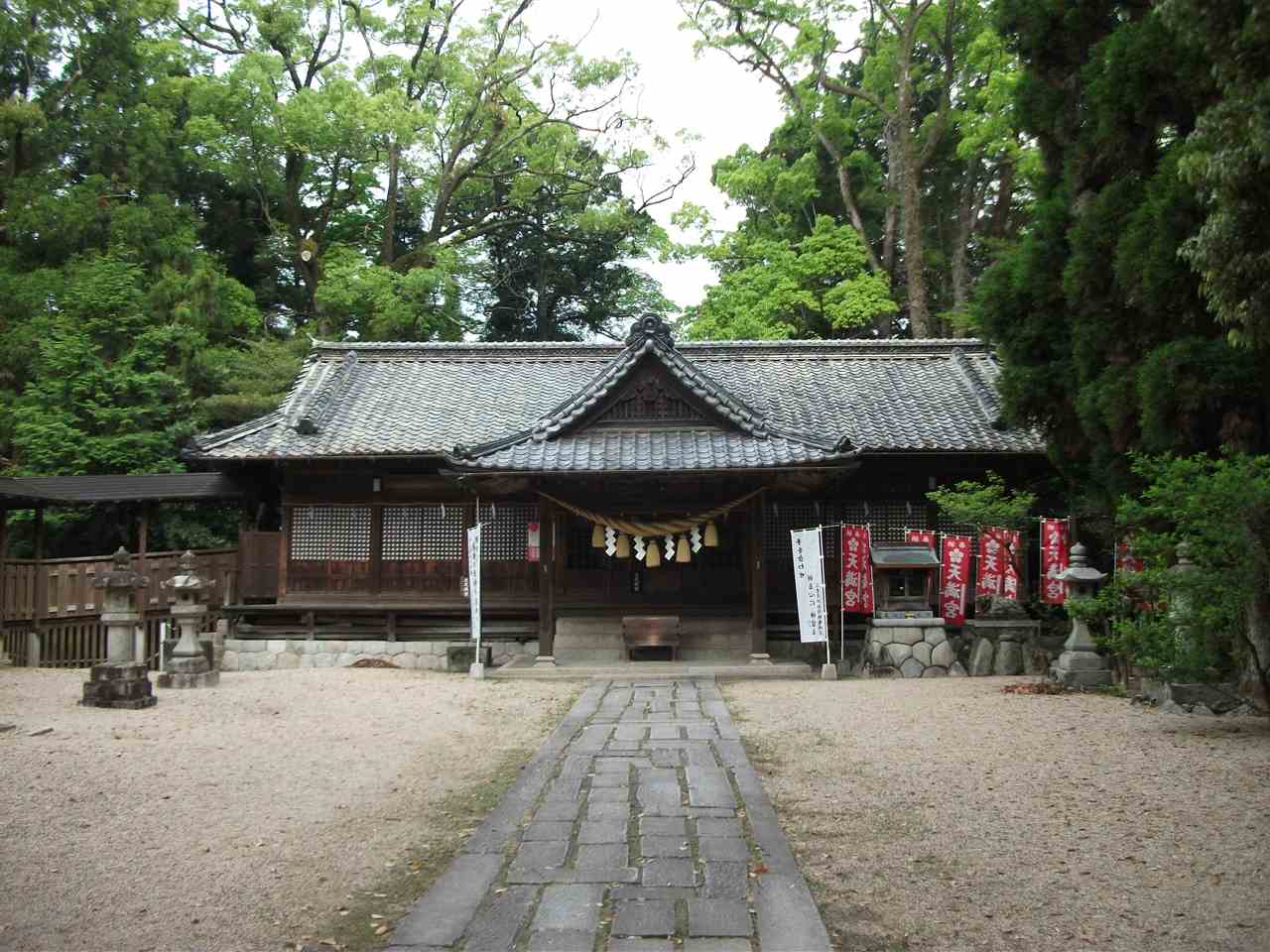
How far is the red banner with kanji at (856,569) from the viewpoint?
51.9 feet

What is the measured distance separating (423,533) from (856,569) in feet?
25.5

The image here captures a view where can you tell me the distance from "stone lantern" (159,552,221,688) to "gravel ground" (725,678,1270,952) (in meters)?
7.55

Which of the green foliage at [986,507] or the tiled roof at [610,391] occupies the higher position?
the tiled roof at [610,391]

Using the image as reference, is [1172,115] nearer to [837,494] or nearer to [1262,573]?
[1262,573]

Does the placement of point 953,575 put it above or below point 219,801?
above

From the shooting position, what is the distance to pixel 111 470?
21109mm

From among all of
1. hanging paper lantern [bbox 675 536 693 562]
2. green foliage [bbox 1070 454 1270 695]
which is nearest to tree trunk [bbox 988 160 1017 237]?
Result: hanging paper lantern [bbox 675 536 693 562]

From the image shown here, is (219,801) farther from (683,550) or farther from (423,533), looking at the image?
(423,533)

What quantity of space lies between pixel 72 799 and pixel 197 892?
2546 mm

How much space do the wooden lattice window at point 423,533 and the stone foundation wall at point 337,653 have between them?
1572 millimetres

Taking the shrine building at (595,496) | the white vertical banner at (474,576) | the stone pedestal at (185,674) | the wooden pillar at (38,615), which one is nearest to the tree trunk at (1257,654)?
the shrine building at (595,496)

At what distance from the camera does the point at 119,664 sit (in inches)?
433

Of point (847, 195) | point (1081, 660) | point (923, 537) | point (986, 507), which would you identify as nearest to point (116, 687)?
point (1081, 660)

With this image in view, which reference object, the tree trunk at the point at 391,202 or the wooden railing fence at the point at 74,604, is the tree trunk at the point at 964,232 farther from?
the wooden railing fence at the point at 74,604
